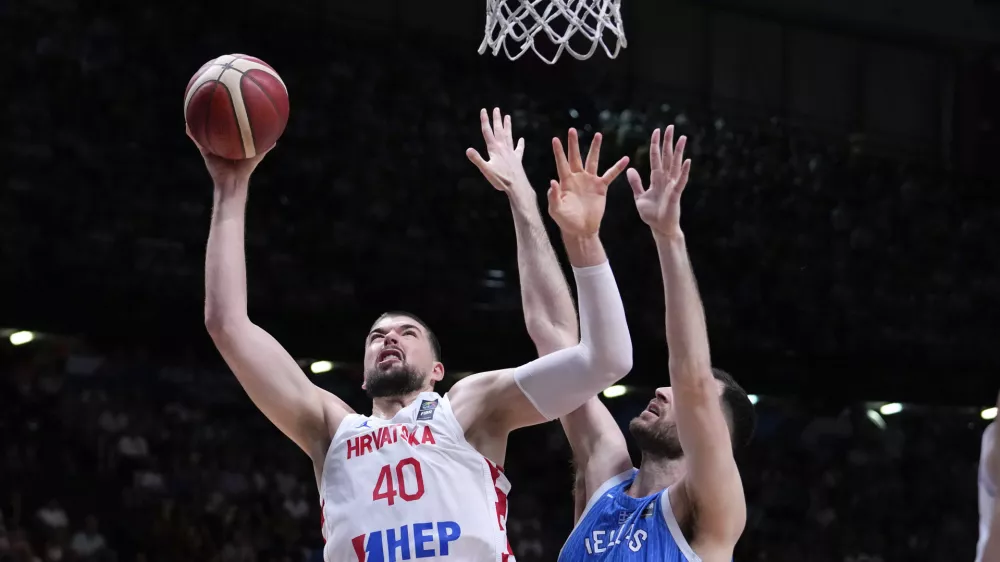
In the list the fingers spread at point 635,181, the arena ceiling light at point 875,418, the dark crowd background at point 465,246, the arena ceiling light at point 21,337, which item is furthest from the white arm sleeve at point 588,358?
the arena ceiling light at point 875,418

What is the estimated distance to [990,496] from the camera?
9.31 ft

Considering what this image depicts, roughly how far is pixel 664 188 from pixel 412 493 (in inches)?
42.8

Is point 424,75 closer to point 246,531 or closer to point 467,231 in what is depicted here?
point 467,231

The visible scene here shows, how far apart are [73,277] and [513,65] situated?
17.0 feet

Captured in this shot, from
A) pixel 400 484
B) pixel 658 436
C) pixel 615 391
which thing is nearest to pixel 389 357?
pixel 400 484

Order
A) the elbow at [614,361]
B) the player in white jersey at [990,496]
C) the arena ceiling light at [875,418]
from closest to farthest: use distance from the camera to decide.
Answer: the player in white jersey at [990,496], the elbow at [614,361], the arena ceiling light at [875,418]

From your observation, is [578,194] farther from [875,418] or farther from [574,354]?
[875,418]

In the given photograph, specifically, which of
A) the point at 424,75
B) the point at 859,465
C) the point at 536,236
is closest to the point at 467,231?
the point at 424,75

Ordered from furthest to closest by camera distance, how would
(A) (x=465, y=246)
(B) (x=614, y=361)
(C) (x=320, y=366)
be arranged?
(A) (x=465, y=246) → (C) (x=320, y=366) → (B) (x=614, y=361)

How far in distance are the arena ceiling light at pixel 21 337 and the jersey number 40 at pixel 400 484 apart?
19.3ft

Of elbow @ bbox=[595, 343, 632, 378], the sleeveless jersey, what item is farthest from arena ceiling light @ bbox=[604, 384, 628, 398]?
the sleeveless jersey

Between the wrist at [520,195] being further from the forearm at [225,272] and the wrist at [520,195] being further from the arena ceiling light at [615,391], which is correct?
the arena ceiling light at [615,391]

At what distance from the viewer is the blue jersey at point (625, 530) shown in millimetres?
3371

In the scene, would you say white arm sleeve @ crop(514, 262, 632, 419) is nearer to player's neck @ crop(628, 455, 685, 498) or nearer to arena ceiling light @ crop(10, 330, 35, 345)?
player's neck @ crop(628, 455, 685, 498)
